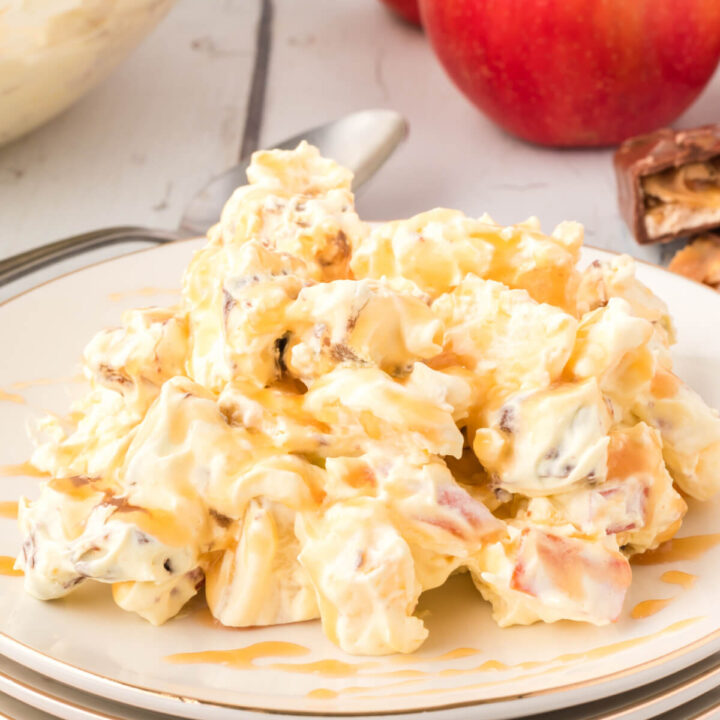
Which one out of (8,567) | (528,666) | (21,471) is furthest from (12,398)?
(528,666)

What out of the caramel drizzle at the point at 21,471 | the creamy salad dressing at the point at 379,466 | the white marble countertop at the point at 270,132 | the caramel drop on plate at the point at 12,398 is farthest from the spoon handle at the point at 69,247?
the creamy salad dressing at the point at 379,466

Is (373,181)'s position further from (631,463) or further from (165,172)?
(631,463)

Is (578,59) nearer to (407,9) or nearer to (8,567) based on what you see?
(407,9)

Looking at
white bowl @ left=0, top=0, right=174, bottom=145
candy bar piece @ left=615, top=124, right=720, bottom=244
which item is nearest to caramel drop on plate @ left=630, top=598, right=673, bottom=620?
candy bar piece @ left=615, top=124, right=720, bottom=244

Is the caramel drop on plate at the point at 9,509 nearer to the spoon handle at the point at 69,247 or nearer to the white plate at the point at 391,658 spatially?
the white plate at the point at 391,658

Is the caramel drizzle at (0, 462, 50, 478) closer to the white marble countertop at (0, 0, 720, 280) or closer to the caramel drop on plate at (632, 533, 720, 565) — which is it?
the caramel drop on plate at (632, 533, 720, 565)
